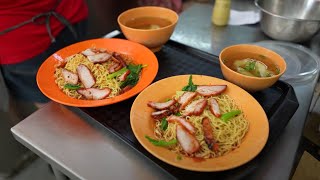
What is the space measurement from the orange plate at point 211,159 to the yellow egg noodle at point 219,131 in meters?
0.02

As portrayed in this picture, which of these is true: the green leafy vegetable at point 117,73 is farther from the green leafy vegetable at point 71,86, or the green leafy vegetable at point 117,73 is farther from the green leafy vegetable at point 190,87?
the green leafy vegetable at point 190,87

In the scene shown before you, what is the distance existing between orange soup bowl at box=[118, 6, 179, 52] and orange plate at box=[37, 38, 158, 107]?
4 cm

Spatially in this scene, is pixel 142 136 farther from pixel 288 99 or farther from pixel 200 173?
pixel 288 99

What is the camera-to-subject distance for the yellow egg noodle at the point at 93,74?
93 centimetres

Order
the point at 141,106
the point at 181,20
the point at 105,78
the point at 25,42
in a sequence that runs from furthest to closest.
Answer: the point at 181,20, the point at 25,42, the point at 105,78, the point at 141,106

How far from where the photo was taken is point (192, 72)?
1.06m

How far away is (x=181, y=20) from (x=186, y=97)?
0.88 meters

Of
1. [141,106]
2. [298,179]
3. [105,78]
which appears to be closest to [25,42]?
[105,78]

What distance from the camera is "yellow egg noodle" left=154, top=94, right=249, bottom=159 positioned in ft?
2.35

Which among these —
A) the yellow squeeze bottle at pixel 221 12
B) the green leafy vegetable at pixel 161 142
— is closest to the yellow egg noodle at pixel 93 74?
the green leafy vegetable at pixel 161 142

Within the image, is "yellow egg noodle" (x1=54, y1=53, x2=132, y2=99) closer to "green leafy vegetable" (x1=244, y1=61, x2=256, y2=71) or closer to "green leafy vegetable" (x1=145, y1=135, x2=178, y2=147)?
"green leafy vegetable" (x1=145, y1=135, x2=178, y2=147)

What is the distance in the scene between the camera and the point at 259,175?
758mm

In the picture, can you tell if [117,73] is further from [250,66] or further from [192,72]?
[250,66]

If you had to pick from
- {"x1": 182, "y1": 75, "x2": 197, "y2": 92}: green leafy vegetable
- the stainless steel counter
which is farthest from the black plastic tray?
{"x1": 182, "y1": 75, "x2": 197, "y2": 92}: green leafy vegetable
